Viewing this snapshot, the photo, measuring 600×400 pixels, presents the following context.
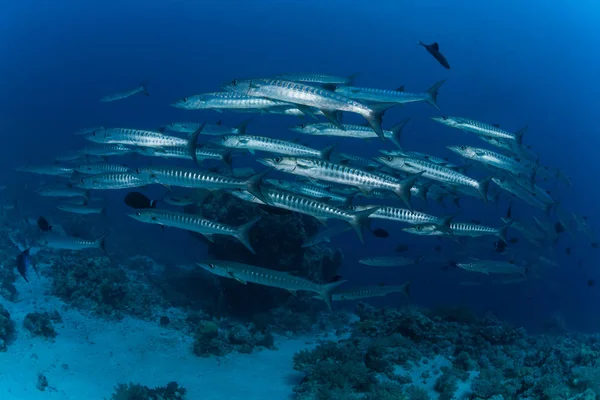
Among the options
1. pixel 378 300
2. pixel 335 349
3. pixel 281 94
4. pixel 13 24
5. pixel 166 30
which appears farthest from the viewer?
pixel 13 24

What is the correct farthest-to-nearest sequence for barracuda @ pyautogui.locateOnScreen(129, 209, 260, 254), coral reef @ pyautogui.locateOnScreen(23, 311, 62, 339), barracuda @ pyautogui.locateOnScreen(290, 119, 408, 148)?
1. coral reef @ pyautogui.locateOnScreen(23, 311, 62, 339)
2. barracuda @ pyautogui.locateOnScreen(290, 119, 408, 148)
3. barracuda @ pyautogui.locateOnScreen(129, 209, 260, 254)

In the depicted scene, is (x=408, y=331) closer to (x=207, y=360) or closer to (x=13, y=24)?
(x=207, y=360)

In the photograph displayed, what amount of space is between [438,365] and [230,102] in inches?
280

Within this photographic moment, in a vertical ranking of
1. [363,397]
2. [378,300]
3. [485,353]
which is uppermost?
[378,300]

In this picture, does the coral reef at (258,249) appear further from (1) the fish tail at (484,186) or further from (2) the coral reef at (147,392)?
(1) the fish tail at (484,186)

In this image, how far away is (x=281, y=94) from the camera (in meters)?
6.72

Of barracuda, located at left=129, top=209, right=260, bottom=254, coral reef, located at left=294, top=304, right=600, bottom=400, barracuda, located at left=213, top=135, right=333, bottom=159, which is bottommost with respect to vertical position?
coral reef, located at left=294, top=304, right=600, bottom=400

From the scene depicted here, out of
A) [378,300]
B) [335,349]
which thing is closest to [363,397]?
[335,349]

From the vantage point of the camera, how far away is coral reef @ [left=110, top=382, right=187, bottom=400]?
7324mm

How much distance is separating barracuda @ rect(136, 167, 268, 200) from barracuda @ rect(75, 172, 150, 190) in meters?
0.43

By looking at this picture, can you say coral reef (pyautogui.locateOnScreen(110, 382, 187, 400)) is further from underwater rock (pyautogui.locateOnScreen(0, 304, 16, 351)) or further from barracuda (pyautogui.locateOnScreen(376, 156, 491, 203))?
barracuda (pyautogui.locateOnScreen(376, 156, 491, 203))

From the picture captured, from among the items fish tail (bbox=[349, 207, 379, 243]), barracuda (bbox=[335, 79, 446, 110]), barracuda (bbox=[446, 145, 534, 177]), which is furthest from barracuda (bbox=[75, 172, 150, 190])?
barracuda (bbox=[446, 145, 534, 177])

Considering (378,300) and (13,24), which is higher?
(13,24)

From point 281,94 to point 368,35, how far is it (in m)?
105
